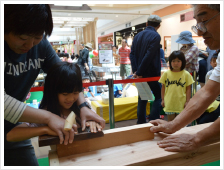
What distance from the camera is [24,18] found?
0.65 metres

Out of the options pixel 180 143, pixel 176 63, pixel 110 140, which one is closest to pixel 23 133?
pixel 110 140

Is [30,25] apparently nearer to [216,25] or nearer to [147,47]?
[216,25]

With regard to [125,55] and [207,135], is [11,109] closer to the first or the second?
[207,135]

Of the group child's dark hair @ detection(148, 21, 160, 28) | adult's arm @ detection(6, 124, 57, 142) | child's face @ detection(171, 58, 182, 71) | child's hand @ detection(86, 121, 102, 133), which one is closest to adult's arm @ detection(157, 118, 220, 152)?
child's hand @ detection(86, 121, 102, 133)

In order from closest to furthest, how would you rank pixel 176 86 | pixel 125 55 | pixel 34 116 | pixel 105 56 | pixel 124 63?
pixel 34 116 < pixel 176 86 < pixel 105 56 < pixel 124 63 < pixel 125 55

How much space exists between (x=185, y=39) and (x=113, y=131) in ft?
9.65

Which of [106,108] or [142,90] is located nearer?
[142,90]

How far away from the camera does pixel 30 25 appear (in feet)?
2.17

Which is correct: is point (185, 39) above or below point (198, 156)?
above

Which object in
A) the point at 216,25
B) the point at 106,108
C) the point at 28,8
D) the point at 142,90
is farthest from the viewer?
the point at 106,108

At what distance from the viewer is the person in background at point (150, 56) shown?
9.02 feet

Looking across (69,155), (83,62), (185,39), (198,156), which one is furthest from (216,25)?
(185,39)

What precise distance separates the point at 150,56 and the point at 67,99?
202cm

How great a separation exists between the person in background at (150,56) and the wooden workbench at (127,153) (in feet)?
5.94
